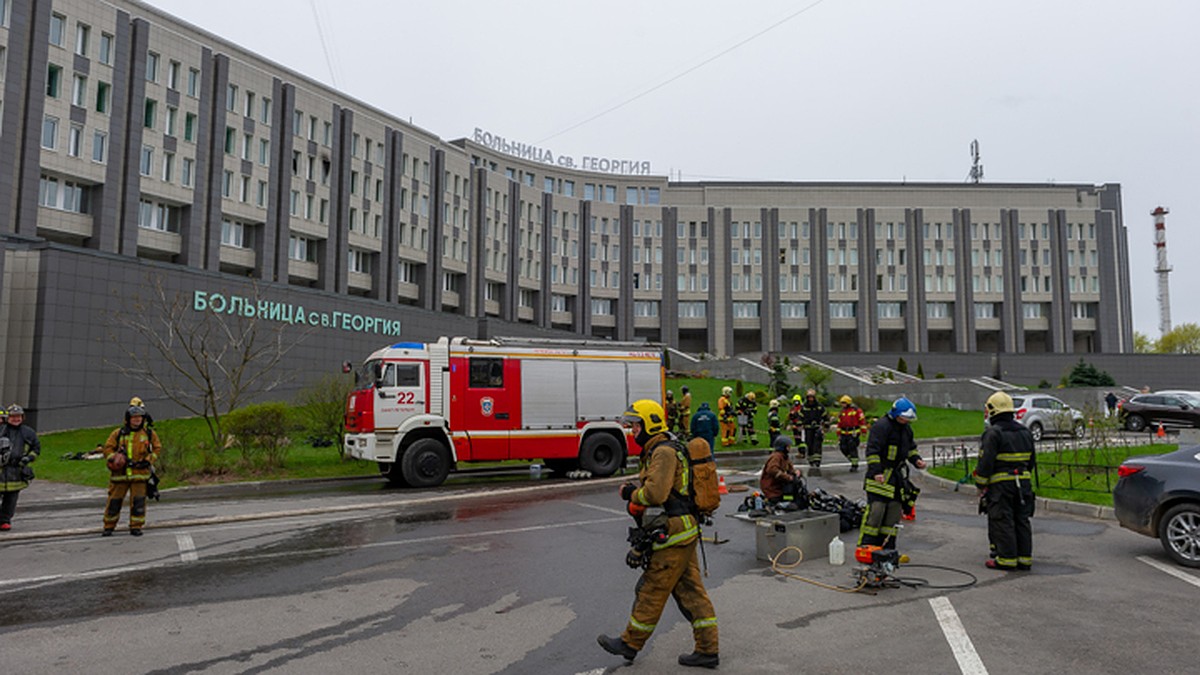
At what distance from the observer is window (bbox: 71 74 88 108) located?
35.1 m

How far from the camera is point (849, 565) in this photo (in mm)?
7984

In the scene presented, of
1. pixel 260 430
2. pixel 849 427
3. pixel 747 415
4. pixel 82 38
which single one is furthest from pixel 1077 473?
pixel 82 38

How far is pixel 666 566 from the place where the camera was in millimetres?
4969

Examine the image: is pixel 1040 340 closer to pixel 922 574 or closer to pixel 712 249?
pixel 712 249

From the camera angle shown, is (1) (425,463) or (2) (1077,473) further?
(1) (425,463)

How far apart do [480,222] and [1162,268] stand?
89189 mm

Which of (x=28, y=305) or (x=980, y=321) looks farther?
(x=980, y=321)

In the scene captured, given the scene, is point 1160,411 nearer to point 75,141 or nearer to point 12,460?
point 12,460

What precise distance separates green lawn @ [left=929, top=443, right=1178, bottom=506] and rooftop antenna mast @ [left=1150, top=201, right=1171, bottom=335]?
97458mm

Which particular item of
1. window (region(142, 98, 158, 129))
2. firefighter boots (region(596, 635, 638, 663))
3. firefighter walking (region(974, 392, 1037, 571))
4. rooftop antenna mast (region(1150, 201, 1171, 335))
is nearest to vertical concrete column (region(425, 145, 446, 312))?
window (region(142, 98, 158, 129))

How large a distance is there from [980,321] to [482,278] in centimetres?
4792

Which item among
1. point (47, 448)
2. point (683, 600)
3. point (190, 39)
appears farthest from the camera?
point (190, 39)

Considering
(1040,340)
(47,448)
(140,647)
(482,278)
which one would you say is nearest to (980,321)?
(1040,340)

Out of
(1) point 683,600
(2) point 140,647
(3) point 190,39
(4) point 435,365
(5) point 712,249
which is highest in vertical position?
(3) point 190,39
